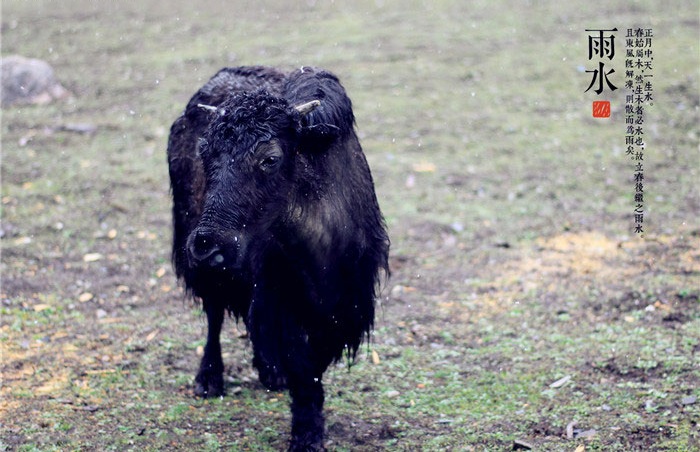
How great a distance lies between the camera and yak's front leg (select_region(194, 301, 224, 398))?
5.84m

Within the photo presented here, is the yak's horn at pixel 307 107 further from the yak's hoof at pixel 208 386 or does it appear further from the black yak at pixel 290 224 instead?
the yak's hoof at pixel 208 386

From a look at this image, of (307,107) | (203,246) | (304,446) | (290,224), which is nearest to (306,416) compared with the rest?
(304,446)

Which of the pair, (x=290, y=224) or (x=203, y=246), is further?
(x=290, y=224)

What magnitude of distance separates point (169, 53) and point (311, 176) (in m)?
10.5

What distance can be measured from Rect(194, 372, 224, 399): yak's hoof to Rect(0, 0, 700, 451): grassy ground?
0.08 metres

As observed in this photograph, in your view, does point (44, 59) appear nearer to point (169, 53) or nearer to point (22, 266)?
point (169, 53)

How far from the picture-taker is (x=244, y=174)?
14.3 feet

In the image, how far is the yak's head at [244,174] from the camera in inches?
165

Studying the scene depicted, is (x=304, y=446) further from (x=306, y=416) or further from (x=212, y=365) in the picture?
(x=212, y=365)

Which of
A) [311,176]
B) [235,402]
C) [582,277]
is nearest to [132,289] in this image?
[235,402]

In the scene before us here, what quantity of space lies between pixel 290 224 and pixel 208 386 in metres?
1.74

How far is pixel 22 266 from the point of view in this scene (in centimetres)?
802

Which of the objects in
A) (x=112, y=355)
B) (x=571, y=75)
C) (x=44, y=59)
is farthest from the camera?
(x=44, y=59)

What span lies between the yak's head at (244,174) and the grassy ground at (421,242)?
1539 millimetres
